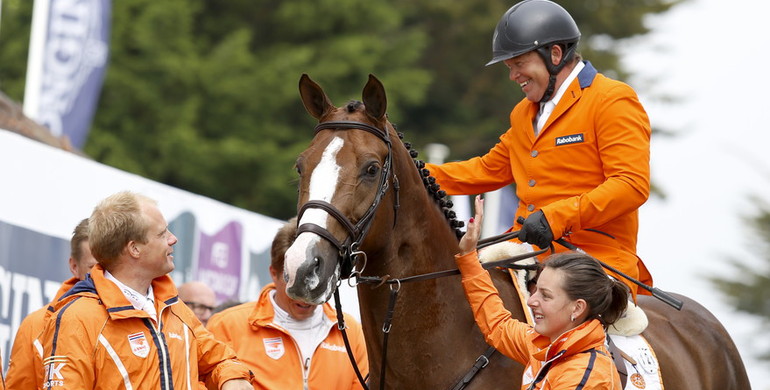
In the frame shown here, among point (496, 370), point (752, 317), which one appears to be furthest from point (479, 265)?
point (752, 317)

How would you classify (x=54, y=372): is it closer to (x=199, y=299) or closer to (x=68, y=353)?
(x=68, y=353)

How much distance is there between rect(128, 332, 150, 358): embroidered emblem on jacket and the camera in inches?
171

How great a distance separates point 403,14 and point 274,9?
344 cm

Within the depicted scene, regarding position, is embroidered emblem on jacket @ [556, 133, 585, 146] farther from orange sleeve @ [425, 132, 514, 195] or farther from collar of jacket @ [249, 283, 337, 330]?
collar of jacket @ [249, 283, 337, 330]

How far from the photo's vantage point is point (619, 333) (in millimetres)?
5328

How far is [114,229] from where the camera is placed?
176 inches

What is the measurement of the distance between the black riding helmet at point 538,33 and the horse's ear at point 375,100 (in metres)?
0.76

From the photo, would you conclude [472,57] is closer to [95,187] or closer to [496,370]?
[95,187]

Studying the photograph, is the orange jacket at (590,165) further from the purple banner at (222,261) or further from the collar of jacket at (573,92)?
the purple banner at (222,261)

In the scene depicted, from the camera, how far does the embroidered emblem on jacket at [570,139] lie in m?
5.38

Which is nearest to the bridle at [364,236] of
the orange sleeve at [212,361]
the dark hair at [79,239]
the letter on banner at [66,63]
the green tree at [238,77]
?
the orange sleeve at [212,361]

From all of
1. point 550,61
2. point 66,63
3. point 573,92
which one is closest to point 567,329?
point 573,92

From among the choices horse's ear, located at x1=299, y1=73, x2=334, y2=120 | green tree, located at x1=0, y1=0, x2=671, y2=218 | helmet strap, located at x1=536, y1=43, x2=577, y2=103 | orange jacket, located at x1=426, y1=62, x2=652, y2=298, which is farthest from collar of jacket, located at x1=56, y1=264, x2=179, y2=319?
green tree, located at x1=0, y1=0, x2=671, y2=218

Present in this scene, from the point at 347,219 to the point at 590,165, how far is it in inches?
56.4
